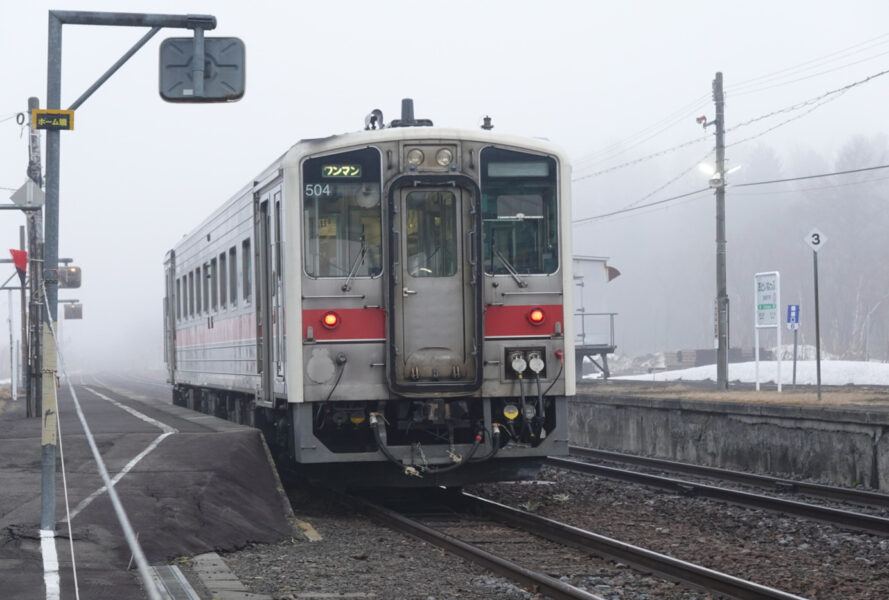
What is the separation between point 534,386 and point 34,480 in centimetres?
442

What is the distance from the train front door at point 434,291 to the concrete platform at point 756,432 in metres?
5.09

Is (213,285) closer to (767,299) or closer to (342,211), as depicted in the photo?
(342,211)

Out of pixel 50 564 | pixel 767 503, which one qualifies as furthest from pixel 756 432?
pixel 50 564

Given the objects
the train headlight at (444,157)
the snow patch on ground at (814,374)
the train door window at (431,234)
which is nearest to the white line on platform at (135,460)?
the train door window at (431,234)

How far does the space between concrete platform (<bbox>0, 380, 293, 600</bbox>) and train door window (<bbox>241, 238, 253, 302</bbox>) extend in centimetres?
151

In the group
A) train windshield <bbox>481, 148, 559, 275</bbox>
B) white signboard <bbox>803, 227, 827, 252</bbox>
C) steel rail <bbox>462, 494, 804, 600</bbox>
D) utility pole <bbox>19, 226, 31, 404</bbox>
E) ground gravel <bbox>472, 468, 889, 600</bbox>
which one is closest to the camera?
steel rail <bbox>462, 494, 804, 600</bbox>

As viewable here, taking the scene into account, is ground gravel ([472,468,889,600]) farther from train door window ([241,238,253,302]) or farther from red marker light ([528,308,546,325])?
train door window ([241,238,253,302])

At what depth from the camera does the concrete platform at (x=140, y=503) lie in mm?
7382

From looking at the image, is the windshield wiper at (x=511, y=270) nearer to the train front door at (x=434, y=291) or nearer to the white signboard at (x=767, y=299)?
the train front door at (x=434, y=291)

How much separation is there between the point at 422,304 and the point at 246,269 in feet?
11.6

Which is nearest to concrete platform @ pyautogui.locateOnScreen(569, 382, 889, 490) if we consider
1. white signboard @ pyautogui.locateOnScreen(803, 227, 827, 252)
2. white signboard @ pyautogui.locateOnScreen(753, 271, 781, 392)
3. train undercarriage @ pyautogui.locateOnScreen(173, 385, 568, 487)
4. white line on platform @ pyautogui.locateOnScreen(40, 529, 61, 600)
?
white signboard @ pyautogui.locateOnScreen(753, 271, 781, 392)

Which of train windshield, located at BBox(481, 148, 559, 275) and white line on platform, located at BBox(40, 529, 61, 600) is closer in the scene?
white line on platform, located at BBox(40, 529, 61, 600)

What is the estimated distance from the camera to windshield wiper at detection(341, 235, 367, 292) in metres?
10.9

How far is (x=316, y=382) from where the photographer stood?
10844 millimetres
